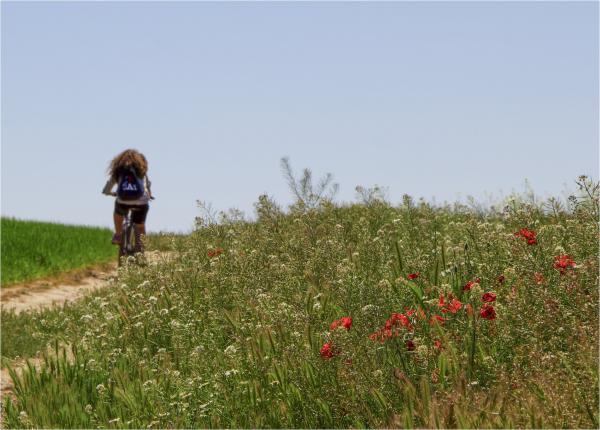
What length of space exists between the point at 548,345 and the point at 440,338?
0.72m

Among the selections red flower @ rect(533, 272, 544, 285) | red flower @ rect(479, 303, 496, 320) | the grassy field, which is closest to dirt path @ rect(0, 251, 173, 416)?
the grassy field

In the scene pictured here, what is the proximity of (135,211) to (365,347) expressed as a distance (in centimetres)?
1187

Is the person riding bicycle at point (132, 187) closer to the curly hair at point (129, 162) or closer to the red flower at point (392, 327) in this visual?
the curly hair at point (129, 162)

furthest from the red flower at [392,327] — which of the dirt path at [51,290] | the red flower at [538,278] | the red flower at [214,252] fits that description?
the dirt path at [51,290]

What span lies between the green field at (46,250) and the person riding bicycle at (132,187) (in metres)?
3.38

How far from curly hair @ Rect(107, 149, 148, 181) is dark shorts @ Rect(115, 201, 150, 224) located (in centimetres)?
59

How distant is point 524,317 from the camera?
19.1 ft

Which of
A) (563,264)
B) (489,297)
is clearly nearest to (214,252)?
(489,297)

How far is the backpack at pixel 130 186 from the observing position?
665 inches

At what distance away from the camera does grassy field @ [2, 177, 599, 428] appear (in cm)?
523

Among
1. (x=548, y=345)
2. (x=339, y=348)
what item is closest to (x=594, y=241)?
(x=548, y=345)

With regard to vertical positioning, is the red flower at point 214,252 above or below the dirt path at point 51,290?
above

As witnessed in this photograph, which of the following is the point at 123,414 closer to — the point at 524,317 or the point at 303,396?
the point at 303,396

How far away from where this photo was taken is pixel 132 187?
55.4 feet
